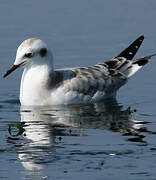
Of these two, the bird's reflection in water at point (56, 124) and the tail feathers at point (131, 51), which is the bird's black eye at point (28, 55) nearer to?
the bird's reflection in water at point (56, 124)

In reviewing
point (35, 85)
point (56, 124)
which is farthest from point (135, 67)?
point (56, 124)

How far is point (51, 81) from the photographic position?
48.2ft

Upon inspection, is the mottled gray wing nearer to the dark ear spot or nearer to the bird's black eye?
the dark ear spot

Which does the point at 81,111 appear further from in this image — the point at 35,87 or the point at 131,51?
the point at 131,51

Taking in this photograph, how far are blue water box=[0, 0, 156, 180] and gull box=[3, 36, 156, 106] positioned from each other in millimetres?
285

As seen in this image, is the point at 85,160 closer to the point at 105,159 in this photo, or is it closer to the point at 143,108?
the point at 105,159

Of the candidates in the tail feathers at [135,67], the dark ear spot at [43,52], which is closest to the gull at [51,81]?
the dark ear spot at [43,52]

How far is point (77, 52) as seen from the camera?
1755cm

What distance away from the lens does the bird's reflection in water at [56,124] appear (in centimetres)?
1063

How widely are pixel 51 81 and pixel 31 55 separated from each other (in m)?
0.62

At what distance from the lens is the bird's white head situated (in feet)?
47.2

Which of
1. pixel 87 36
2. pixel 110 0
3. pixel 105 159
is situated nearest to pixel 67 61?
pixel 87 36

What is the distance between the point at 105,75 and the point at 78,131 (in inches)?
146

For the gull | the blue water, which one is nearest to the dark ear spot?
the gull
